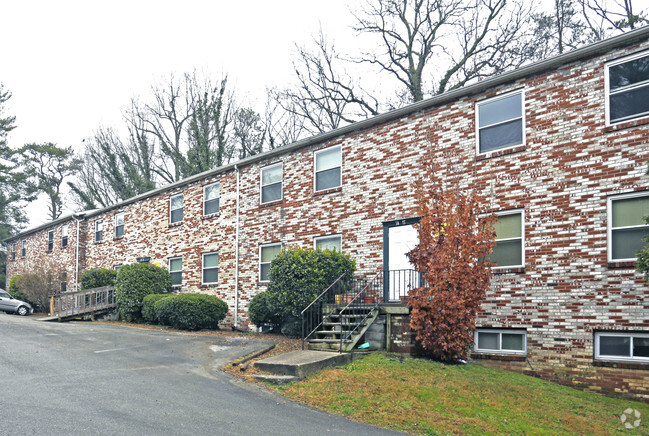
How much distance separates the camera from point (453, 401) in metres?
8.20

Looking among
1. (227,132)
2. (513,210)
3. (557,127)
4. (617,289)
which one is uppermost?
(227,132)

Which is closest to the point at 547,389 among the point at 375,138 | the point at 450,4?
the point at 375,138

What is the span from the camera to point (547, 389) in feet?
31.9

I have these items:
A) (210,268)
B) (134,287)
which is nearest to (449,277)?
(210,268)

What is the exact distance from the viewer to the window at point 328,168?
1598cm

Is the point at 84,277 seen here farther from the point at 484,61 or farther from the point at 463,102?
the point at 484,61

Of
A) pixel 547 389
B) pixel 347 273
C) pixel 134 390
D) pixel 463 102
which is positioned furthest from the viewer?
pixel 347 273

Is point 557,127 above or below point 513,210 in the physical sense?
above

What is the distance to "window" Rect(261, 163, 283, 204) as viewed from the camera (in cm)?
1809

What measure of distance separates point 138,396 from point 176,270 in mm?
14991

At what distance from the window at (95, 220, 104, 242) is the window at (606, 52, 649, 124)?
82.7 feet

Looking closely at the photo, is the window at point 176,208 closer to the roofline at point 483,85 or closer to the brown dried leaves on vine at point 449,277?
the roofline at point 483,85

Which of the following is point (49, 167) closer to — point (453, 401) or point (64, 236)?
point (64, 236)

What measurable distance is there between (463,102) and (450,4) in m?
13.8
